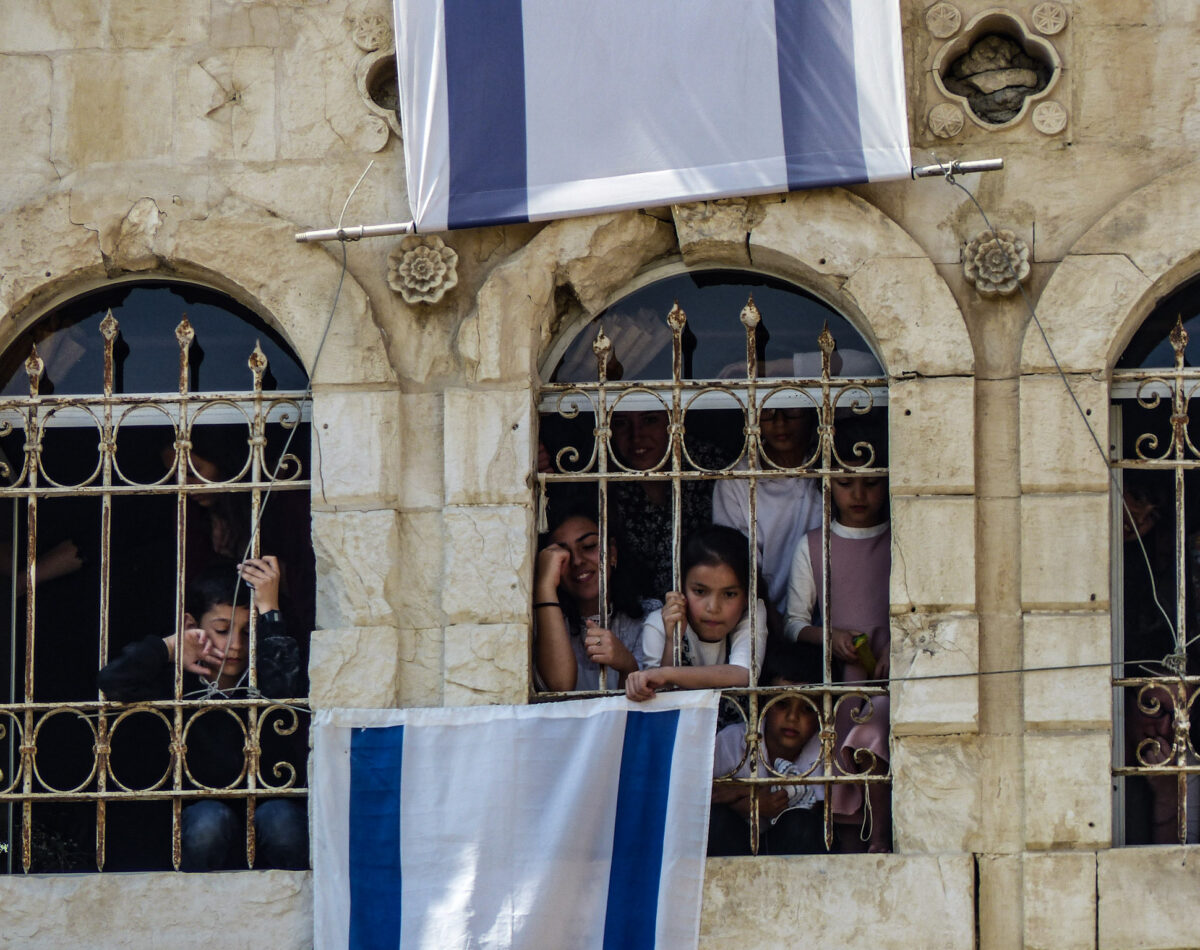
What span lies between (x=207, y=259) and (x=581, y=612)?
5.95ft

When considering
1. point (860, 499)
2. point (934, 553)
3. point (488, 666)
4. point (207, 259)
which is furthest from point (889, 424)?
point (207, 259)

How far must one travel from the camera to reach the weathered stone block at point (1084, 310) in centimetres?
629

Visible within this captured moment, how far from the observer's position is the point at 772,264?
6570 millimetres

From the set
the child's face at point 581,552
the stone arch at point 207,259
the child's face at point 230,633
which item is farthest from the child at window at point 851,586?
the child's face at point 230,633

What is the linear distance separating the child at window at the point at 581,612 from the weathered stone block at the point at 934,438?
101cm

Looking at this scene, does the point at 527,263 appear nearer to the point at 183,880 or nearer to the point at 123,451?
the point at 123,451

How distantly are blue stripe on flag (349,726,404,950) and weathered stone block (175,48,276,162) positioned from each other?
83.6 inches

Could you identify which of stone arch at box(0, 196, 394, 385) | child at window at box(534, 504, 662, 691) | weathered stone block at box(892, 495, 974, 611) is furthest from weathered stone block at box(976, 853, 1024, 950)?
stone arch at box(0, 196, 394, 385)

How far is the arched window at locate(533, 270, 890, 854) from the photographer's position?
249 inches

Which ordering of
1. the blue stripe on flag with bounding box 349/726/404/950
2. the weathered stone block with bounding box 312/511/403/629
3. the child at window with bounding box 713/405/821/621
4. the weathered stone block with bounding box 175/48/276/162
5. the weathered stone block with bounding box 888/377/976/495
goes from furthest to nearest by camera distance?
the weathered stone block with bounding box 175/48/276/162
the child at window with bounding box 713/405/821/621
the weathered stone block with bounding box 312/511/403/629
the weathered stone block with bounding box 888/377/976/495
the blue stripe on flag with bounding box 349/726/404/950

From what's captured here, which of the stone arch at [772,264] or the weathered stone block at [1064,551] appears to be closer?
the weathered stone block at [1064,551]

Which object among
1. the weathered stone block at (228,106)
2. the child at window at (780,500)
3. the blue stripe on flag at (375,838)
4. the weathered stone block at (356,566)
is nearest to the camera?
the blue stripe on flag at (375,838)

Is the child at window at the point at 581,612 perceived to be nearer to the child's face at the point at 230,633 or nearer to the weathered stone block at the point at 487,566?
the weathered stone block at the point at 487,566

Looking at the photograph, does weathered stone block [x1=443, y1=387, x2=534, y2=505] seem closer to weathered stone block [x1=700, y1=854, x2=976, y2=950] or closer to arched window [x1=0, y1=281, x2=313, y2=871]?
arched window [x1=0, y1=281, x2=313, y2=871]
